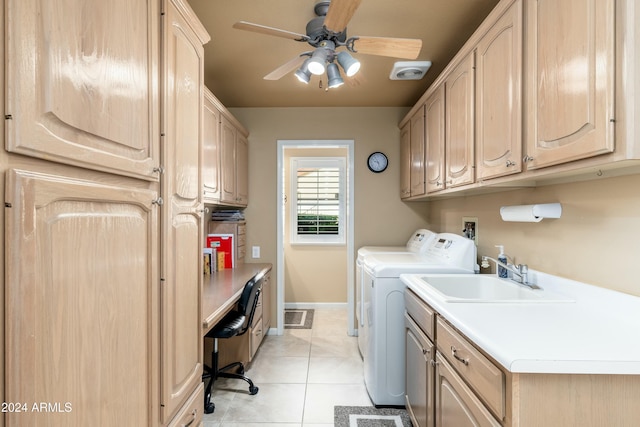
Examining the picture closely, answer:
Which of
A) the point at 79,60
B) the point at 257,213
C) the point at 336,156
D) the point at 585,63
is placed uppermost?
the point at 336,156

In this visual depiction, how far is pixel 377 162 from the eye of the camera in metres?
3.55

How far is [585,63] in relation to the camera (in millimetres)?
980

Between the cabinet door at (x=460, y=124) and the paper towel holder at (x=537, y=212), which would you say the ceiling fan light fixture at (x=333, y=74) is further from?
the paper towel holder at (x=537, y=212)

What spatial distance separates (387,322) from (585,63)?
175 cm

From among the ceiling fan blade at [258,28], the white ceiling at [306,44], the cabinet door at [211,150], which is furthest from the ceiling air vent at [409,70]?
the cabinet door at [211,150]

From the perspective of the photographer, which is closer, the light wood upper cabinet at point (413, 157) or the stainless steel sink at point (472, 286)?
the stainless steel sink at point (472, 286)

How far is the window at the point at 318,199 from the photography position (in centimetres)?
458

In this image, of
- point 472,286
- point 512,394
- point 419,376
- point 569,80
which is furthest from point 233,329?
point 569,80

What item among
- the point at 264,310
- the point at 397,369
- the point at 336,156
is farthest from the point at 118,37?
the point at 336,156

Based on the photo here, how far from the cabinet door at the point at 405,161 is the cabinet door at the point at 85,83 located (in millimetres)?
2559

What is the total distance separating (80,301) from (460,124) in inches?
77.4

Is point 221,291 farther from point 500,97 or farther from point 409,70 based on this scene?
point 409,70

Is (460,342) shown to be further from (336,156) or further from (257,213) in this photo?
(336,156)

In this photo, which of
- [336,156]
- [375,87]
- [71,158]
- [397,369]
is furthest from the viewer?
[336,156]
